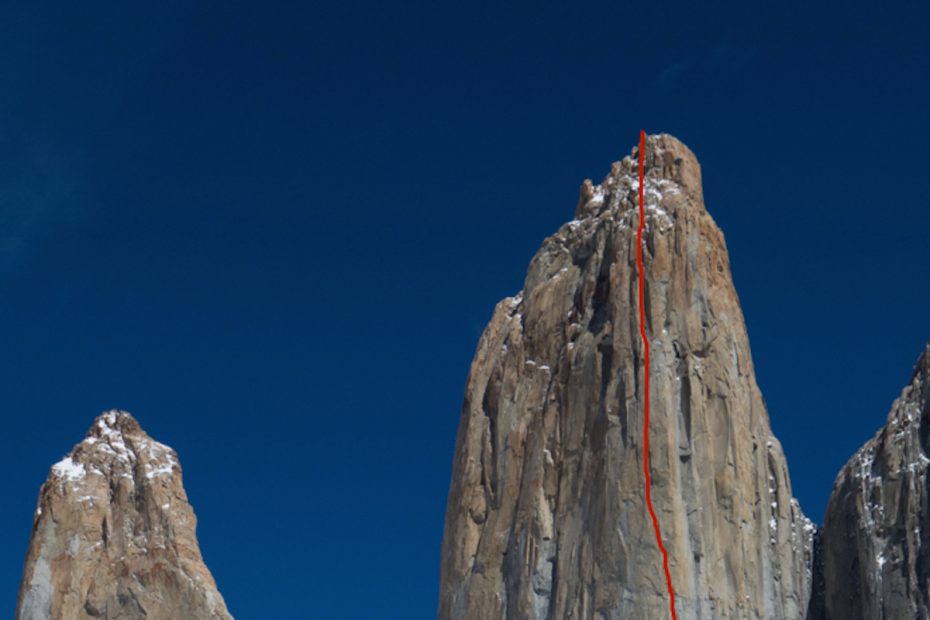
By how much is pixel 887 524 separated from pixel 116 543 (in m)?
46.8

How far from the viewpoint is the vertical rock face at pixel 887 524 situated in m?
87.9

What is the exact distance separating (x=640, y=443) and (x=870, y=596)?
1176cm

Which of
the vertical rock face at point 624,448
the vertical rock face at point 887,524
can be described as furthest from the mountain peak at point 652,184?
the vertical rock face at point 887,524

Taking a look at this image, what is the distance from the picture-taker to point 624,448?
89.8 m

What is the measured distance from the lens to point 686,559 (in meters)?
87.9

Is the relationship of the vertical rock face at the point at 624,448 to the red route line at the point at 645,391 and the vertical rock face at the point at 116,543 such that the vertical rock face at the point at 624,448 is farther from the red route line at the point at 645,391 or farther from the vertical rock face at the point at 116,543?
the vertical rock face at the point at 116,543

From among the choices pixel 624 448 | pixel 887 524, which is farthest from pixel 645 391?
pixel 887 524

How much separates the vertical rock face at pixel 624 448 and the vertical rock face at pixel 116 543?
80.6ft

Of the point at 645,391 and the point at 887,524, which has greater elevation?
the point at 645,391

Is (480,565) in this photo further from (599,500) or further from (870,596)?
(870,596)

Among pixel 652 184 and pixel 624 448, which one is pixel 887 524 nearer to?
pixel 624 448

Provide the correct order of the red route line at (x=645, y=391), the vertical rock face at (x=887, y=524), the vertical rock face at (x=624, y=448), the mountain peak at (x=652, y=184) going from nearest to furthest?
the red route line at (x=645, y=391) → the vertical rock face at (x=887, y=524) → the vertical rock face at (x=624, y=448) → the mountain peak at (x=652, y=184)

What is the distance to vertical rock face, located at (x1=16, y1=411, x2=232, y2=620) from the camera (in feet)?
379

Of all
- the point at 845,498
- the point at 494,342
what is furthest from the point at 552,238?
the point at 845,498
